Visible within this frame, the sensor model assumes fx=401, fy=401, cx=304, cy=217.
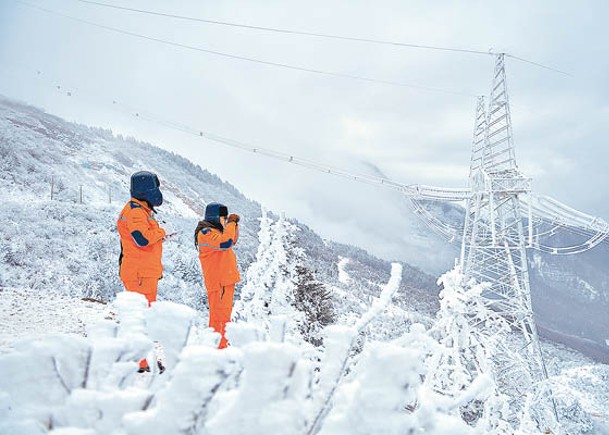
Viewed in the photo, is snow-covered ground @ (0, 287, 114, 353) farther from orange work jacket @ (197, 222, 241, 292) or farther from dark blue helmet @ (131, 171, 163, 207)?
dark blue helmet @ (131, 171, 163, 207)

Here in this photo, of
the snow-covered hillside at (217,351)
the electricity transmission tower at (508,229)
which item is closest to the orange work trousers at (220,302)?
the snow-covered hillside at (217,351)

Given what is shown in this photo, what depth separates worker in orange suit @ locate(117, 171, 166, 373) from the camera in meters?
3.67

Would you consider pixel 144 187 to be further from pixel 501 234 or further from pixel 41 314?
pixel 501 234

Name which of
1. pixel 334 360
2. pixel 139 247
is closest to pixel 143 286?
pixel 139 247

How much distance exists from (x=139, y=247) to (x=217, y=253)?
953 mm

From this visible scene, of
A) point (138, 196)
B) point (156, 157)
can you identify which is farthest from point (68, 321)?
point (156, 157)

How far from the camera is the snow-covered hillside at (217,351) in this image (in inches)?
21.9

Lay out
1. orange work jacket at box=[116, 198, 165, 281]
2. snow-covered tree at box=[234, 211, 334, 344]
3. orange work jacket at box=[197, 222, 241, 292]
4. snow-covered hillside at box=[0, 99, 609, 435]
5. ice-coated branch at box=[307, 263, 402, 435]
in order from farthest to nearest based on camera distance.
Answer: snow-covered tree at box=[234, 211, 334, 344]
orange work jacket at box=[197, 222, 241, 292]
orange work jacket at box=[116, 198, 165, 281]
ice-coated branch at box=[307, 263, 402, 435]
snow-covered hillside at box=[0, 99, 609, 435]

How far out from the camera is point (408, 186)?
15992mm

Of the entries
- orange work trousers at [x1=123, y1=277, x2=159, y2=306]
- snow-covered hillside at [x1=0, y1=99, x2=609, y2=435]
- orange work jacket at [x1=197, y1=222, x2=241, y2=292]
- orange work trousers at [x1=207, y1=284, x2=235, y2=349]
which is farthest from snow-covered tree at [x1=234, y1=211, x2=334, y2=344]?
orange work trousers at [x1=123, y1=277, x2=159, y2=306]

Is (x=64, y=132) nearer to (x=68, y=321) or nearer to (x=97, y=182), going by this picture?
(x=97, y=182)

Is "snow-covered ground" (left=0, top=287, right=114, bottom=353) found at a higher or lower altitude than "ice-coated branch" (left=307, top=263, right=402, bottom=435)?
lower

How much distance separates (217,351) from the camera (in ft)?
1.89

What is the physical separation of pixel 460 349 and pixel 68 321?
232 inches
